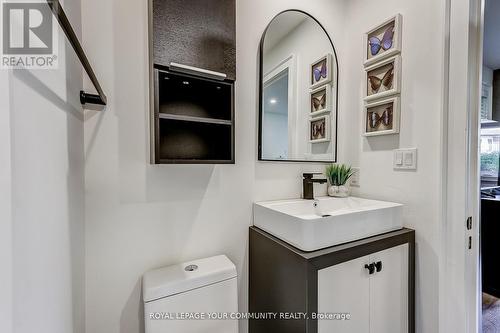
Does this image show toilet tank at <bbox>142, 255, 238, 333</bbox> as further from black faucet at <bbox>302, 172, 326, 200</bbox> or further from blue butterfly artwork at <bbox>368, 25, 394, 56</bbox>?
blue butterfly artwork at <bbox>368, 25, 394, 56</bbox>

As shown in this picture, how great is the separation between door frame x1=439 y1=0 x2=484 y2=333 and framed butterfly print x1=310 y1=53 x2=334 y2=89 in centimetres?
61

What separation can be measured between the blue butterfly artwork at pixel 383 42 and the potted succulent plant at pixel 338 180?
747 mm

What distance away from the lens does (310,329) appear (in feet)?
2.82

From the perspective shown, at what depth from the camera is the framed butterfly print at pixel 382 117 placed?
127 centimetres

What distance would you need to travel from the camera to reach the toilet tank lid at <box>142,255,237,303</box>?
0.90 meters

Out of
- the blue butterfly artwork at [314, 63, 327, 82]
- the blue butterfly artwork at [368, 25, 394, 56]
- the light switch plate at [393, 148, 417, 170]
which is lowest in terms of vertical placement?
the light switch plate at [393, 148, 417, 170]

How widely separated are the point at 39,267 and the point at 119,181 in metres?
0.51

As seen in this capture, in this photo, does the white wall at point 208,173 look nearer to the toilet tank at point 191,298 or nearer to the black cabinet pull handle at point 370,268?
the toilet tank at point 191,298

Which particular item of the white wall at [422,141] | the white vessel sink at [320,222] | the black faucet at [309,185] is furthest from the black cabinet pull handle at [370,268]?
the black faucet at [309,185]

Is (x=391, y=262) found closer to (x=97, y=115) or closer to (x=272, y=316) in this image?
(x=272, y=316)

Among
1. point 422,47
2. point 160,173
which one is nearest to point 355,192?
point 422,47

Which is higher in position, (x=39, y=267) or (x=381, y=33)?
(x=381, y=33)

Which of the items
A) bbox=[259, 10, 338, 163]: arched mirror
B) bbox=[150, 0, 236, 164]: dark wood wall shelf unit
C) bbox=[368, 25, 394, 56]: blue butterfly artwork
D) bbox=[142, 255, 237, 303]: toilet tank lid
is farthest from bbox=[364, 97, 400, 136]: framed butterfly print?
bbox=[142, 255, 237, 303]: toilet tank lid

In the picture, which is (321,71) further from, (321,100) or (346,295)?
(346,295)
